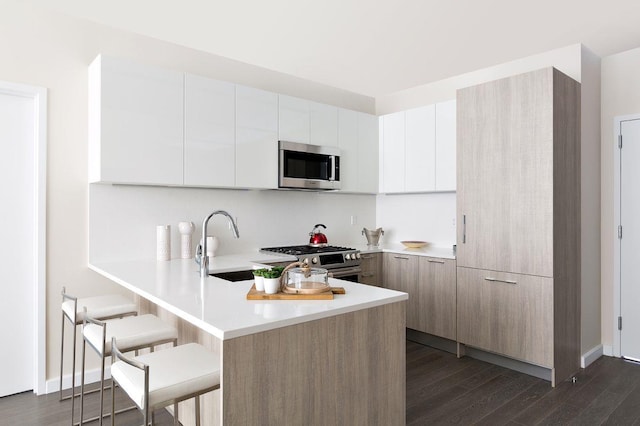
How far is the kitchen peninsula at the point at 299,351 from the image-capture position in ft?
4.79

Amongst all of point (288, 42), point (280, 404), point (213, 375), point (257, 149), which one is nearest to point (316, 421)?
point (280, 404)

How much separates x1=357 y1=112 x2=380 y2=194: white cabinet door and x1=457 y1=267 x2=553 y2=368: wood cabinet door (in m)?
1.42

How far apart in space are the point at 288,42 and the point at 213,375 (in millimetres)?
2797

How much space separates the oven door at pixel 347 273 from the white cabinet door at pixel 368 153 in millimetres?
967

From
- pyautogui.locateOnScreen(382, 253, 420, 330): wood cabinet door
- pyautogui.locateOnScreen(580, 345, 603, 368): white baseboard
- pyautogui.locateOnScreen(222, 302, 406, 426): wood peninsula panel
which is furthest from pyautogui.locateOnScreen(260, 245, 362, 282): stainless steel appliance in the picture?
pyautogui.locateOnScreen(580, 345, 603, 368): white baseboard

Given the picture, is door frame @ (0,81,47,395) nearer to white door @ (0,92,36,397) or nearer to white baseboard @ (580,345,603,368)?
white door @ (0,92,36,397)

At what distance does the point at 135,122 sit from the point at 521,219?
291cm

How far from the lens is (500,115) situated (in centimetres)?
326

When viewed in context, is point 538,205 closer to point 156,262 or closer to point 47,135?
point 156,262

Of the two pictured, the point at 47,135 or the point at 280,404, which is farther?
the point at 47,135

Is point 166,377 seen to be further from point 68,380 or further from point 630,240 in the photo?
point 630,240

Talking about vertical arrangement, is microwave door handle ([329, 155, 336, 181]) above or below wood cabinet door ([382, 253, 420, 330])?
above

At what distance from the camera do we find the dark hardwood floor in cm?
249

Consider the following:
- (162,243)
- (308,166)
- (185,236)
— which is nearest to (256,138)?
(308,166)
